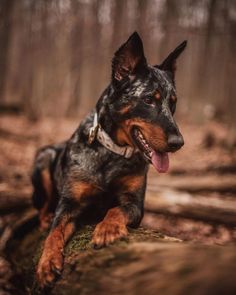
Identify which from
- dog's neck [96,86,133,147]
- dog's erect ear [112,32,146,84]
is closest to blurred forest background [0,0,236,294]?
dog's neck [96,86,133,147]

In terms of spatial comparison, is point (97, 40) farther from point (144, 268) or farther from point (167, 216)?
point (144, 268)

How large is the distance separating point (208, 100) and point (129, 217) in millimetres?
27958

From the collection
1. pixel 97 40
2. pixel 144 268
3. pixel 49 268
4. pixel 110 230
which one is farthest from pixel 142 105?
pixel 97 40

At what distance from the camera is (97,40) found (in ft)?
52.8

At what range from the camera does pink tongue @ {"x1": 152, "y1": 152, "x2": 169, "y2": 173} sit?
3.69 m

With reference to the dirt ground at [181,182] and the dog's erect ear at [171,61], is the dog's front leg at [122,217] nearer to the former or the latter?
the dog's erect ear at [171,61]

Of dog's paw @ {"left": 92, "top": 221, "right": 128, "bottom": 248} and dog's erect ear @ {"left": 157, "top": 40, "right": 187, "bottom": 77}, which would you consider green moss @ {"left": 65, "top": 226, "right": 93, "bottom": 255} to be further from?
dog's erect ear @ {"left": 157, "top": 40, "right": 187, "bottom": 77}

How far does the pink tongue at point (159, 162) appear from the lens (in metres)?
3.69

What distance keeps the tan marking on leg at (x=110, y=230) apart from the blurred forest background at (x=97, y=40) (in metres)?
9.11

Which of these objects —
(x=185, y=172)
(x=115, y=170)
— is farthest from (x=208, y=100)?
(x=115, y=170)

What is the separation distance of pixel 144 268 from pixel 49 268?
1.03m

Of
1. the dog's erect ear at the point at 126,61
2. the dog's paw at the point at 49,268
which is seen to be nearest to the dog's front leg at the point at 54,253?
the dog's paw at the point at 49,268

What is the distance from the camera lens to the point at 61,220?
12.4 feet

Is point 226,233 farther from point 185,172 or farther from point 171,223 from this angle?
point 185,172
